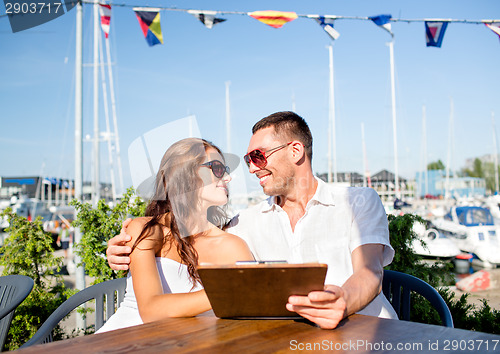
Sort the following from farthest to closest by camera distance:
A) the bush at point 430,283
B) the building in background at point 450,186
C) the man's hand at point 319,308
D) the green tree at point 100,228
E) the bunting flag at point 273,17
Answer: the building in background at point 450,186 < the bunting flag at point 273,17 < the green tree at point 100,228 < the bush at point 430,283 < the man's hand at point 319,308

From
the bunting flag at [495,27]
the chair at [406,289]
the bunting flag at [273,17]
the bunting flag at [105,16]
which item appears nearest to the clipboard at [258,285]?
the chair at [406,289]

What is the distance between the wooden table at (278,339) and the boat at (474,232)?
35.9 feet

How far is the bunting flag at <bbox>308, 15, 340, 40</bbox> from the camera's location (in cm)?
619

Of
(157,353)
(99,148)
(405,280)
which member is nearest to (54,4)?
(157,353)

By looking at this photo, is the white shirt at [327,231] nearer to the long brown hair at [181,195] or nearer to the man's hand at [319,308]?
the long brown hair at [181,195]

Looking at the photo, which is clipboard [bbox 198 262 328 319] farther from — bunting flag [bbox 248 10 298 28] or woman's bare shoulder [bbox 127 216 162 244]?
bunting flag [bbox 248 10 298 28]

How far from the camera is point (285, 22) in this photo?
19.6 feet

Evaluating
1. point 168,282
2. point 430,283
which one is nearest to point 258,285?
point 168,282

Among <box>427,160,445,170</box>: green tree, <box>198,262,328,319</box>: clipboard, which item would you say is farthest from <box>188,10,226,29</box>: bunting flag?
<box>427,160,445,170</box>: green tree

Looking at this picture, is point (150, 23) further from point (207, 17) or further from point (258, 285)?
point (258, 285)

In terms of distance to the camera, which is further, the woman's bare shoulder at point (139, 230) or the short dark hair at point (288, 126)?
the short dark hair at point (288, 126)

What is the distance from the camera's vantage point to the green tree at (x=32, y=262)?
3.77 meters

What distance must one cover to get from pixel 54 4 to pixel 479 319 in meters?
4.64

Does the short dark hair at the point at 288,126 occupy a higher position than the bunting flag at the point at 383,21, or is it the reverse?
the bunting flag at the point at 383,21
